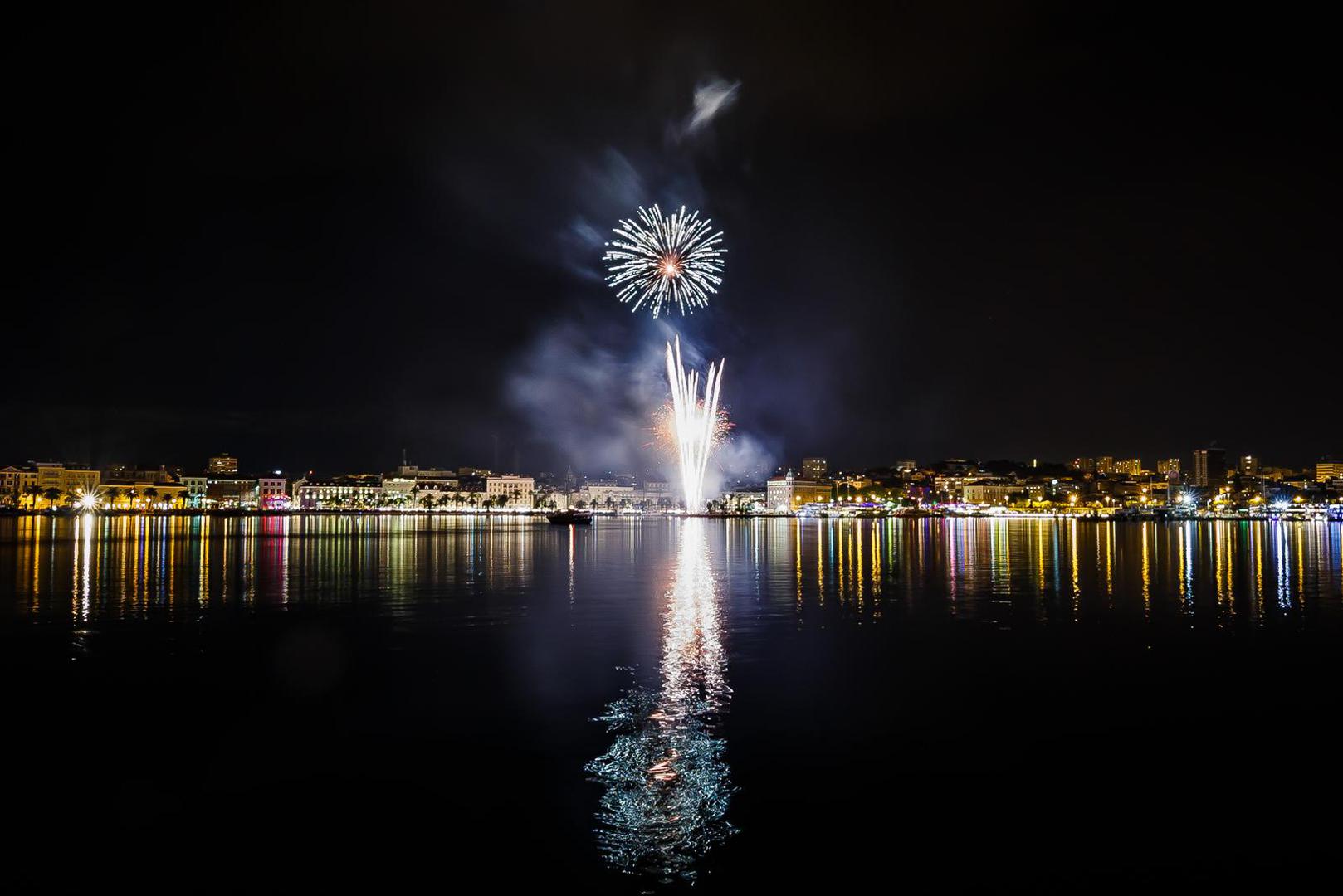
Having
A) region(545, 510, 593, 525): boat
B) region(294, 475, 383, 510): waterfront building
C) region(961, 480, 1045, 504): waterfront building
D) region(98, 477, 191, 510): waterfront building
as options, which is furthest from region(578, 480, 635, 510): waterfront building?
region(545, 510, 593, 525): boat

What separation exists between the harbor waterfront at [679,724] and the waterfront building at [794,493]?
499ft

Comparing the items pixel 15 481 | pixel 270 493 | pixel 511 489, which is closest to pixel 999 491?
pixel 511 489

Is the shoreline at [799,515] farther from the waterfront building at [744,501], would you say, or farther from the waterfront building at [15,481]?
the waterfront building at [15,481]

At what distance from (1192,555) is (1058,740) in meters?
34.3

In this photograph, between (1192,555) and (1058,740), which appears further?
(1192,555)

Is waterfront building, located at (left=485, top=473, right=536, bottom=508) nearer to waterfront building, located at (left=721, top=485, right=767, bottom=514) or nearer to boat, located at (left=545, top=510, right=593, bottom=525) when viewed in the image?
waterfront building, located at (left=721, top=485, right=767, bottom=514)

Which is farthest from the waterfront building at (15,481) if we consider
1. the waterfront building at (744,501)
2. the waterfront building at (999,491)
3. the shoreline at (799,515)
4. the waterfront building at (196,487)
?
the waterfront building at (999,491)

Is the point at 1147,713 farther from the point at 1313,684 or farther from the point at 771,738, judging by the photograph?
the point at 771,738

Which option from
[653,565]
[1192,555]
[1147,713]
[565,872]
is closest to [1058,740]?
[1147,713]

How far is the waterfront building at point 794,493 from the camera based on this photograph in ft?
569

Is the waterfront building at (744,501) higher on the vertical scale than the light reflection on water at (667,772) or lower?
higher

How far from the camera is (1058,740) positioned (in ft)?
30.1

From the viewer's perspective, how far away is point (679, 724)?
9.39m

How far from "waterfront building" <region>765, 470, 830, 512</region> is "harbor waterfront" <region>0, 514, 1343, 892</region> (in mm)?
152079
